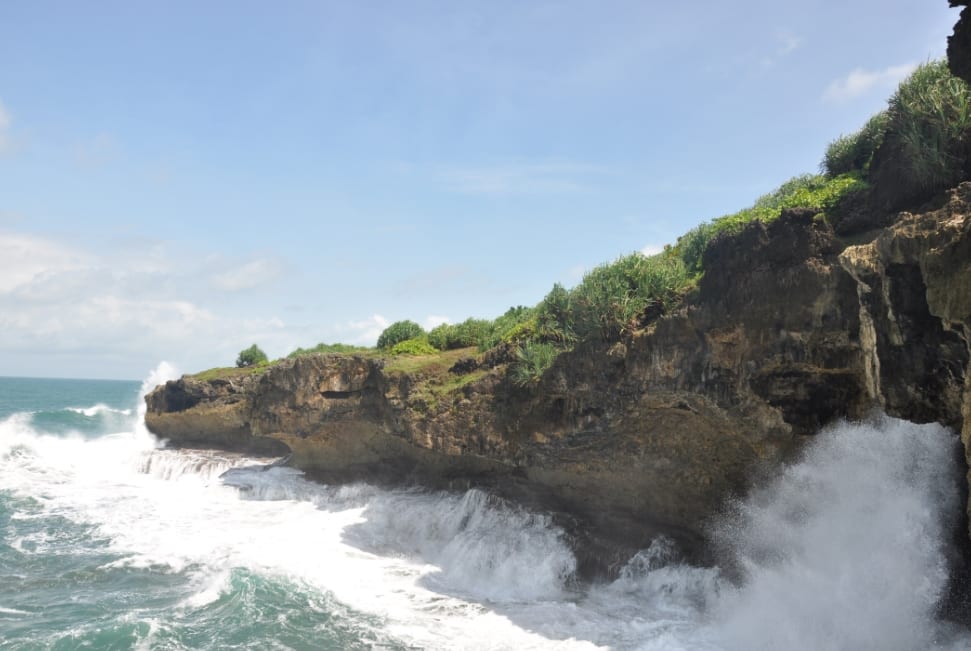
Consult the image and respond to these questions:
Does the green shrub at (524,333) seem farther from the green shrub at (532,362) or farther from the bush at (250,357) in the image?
the bush at (250,357)

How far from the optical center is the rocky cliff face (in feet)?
32.7

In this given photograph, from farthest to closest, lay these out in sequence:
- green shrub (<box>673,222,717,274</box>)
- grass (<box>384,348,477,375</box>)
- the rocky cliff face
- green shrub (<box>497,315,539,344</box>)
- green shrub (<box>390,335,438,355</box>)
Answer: green shrub (<box>390,335,438,355</box>)
grass (<box>384,348,477,375</box>)
green shrub (<box>497,315,539,344</box>)
green shrub (<box>673,222,717,274</box>)
the rocky cliff face

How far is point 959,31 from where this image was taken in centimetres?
920

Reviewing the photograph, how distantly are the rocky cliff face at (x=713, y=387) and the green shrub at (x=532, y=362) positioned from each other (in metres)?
0.32

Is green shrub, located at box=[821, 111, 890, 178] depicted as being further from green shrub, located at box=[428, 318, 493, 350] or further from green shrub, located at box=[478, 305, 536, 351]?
green shrub, located at box=[428, 318, 493, 350]

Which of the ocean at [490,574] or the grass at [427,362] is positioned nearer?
the ocean at [490,574]

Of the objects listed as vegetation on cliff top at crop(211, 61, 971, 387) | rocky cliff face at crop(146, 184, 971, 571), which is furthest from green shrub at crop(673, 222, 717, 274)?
rocky cliff face at crop(146, 184, 971, 571)

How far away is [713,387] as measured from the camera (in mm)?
13062

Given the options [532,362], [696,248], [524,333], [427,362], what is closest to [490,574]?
[532,362]

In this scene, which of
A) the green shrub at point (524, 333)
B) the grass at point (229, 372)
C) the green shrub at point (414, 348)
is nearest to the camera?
the green shrub at point (524, 333)

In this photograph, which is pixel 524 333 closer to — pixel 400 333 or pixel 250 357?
pixel 400 333

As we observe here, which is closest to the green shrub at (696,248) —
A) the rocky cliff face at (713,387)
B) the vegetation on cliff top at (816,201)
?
the vegetation on cliff top at (816,201)

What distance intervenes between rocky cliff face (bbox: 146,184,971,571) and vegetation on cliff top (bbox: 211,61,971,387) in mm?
806

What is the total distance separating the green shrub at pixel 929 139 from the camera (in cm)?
1141
